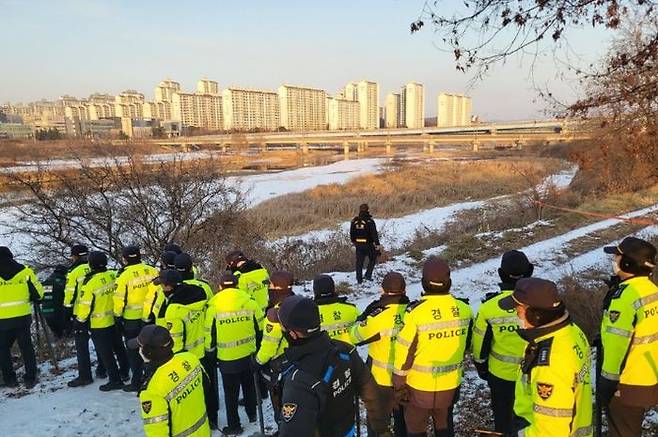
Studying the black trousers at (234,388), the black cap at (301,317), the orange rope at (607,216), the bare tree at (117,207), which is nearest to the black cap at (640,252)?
the black cap at (301,317)

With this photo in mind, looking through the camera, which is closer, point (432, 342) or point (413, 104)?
point (432, 342)

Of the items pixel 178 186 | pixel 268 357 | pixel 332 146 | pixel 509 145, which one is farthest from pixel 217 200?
pixel 332 146

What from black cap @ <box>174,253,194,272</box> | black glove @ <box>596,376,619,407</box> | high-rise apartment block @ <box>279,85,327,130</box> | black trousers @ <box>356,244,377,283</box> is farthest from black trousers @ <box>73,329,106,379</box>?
high-rise apartment block @ <box>279,85,327,130</box>

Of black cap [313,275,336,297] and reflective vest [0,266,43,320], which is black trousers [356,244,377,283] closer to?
black cap [313,275,336,297]

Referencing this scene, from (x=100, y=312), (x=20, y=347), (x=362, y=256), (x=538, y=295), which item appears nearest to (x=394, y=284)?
(x=538, y=295)

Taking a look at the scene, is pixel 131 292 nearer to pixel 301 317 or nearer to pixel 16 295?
pixel 16 295

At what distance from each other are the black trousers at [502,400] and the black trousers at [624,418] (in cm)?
78

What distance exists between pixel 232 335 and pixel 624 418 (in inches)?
148

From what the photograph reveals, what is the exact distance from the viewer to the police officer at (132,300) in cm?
631

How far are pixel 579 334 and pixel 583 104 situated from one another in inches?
158

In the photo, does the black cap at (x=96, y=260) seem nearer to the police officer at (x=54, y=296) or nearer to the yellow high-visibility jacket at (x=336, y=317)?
the police officer at (x=54, y=296)

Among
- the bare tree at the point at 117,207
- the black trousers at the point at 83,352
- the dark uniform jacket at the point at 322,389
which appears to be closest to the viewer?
the dark uniform jacket at the point at 322,389

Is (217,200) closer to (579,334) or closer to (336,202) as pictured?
(579,334)

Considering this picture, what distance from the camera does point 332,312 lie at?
14.7ft
